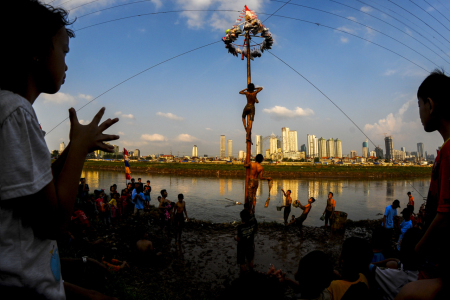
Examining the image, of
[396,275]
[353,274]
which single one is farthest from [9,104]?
[396,275]

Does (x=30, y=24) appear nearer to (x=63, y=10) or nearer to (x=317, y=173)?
(x=63, y=10)

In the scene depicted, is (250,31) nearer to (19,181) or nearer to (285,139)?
(19,181)

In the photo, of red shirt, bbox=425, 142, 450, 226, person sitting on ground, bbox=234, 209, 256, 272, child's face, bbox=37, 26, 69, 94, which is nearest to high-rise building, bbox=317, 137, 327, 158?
person sitting on ground, bbox=234, 209, 256, 272

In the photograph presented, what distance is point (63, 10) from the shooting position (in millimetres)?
1150

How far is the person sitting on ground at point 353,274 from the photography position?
92.8 inches

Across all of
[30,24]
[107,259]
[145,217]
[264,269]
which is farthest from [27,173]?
[145,217]

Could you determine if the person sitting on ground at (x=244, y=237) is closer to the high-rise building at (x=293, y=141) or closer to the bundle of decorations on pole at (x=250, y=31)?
the bundle of decorations on pole at (x=250, y=31)

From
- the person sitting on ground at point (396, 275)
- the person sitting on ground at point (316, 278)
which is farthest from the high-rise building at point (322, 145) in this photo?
the person sitting on ground at point (316, 278)

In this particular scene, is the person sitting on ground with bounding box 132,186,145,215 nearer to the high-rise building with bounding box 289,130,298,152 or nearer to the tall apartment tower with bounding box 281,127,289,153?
the tall apartment tower with bounding box 281,127,289,153

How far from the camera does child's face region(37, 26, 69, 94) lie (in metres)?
1.06

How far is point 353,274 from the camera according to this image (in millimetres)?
2498

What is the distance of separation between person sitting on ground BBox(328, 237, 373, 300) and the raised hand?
2.54 m

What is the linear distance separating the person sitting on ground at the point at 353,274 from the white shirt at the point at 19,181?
2.53m

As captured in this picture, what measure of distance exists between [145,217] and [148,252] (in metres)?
5.88
